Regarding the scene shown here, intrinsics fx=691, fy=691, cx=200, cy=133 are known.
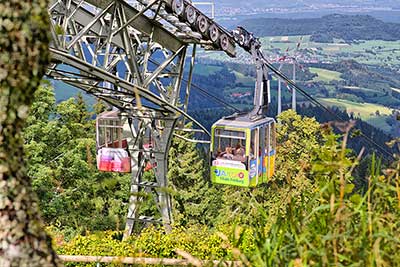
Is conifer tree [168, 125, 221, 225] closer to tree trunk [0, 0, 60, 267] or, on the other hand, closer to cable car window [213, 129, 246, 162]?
cable car window [213, 129, 246, 162]

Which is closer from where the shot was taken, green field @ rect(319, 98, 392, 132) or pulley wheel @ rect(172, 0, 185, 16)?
pulley wheel @ rect(172, 0, 185, 16)

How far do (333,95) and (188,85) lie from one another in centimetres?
18044

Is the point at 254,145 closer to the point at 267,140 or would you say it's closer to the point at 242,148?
the point at 242,148

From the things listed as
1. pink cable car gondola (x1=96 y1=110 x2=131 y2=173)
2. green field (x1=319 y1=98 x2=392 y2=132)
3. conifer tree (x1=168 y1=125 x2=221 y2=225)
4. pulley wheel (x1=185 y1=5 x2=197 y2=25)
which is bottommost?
green field (x1=319 y1=98 x2=392 y2=132)

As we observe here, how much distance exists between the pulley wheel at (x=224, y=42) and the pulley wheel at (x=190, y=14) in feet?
4.42

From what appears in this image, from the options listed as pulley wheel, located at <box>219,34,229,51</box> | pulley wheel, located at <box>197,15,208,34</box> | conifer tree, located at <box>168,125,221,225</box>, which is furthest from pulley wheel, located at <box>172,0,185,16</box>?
conifer tree, located at <box>168,125,221,225</box>

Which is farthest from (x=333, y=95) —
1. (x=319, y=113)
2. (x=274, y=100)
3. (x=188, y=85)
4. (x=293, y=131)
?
(x=188, y=85)

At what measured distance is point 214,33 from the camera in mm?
15914

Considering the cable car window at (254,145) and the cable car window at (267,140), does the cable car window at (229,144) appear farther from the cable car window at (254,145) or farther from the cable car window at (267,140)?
the cable car window at (267,140)

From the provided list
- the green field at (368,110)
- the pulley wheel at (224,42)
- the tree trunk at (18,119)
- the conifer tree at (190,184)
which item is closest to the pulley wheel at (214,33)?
the pulley wheel at (224,42)

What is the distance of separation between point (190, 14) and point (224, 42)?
1.81m

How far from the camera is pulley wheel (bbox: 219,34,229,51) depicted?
16.3m

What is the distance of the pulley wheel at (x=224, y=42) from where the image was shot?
16.3 m

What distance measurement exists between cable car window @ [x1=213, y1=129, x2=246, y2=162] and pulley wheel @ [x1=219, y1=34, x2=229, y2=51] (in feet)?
7.87
